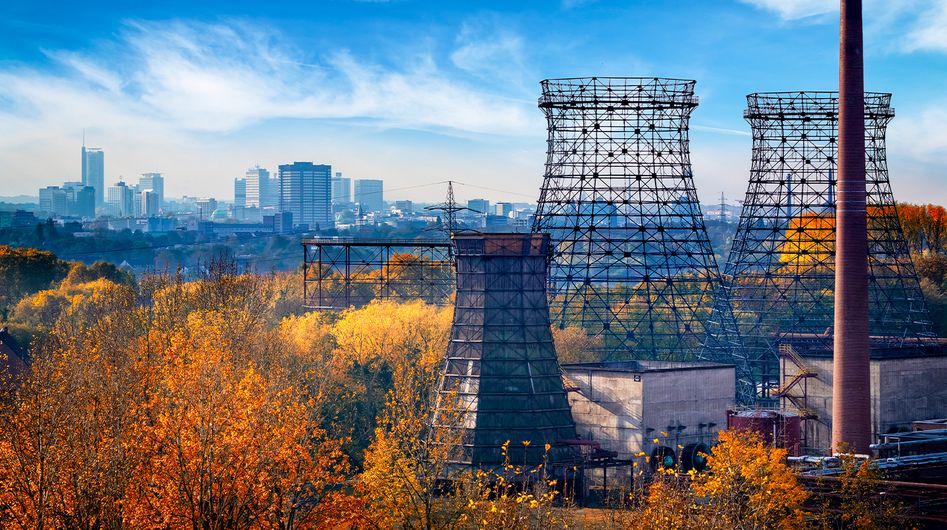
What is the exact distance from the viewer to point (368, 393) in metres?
66.8

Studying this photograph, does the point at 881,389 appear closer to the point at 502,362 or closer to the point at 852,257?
the point at 852,257

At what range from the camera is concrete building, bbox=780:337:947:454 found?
62.2m

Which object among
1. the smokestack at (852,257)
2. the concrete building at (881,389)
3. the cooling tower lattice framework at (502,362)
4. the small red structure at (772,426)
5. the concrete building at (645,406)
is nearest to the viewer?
the smokestack at (852,257)

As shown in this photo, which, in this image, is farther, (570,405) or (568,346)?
(568,346)

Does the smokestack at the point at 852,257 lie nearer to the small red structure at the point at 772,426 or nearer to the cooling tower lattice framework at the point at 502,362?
the small red structure at the point at 772,426

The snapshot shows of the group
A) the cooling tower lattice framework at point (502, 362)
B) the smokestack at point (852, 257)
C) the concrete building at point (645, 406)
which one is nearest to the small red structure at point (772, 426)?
the concrete building at point (645, 406)

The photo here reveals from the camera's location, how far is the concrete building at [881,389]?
2451 inches

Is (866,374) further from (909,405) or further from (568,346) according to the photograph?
(568,346)

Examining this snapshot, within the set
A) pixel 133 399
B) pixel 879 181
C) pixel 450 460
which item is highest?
pixel 879 181

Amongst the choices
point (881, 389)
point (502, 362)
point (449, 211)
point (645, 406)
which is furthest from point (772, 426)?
point (449, 211)

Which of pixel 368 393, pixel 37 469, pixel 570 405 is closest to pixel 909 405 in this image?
pixel 570 405

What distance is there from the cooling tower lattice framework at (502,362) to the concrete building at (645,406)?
3674mm

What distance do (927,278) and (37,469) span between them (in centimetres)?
7159

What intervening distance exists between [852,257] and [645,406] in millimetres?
11886
